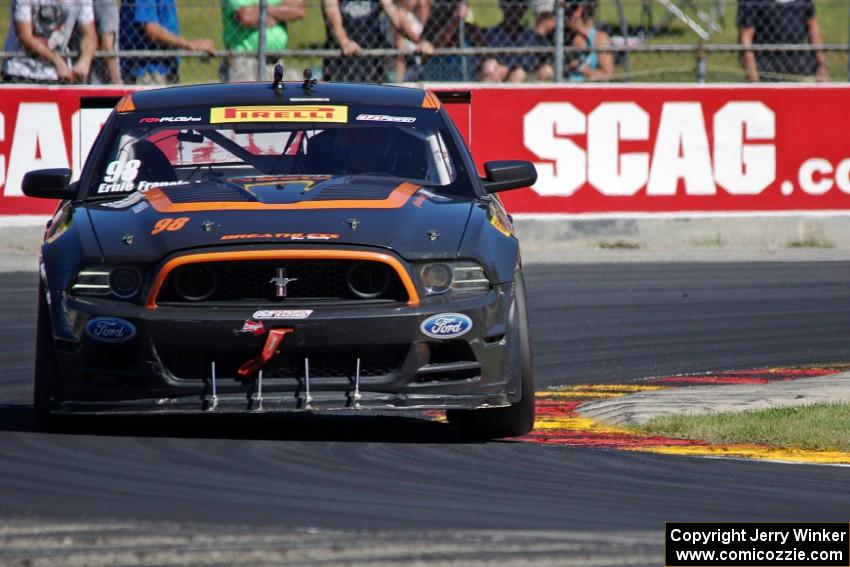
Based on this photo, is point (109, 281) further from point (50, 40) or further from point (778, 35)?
point (778, 35)

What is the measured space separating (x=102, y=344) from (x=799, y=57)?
11398mm

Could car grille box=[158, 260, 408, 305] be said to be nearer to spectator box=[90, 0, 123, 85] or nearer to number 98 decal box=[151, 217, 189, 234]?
number 98 decal box=[151, 217, 189, 234]

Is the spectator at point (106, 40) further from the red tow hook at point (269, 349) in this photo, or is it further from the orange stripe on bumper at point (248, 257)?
the red tow hook at point (269, 349)

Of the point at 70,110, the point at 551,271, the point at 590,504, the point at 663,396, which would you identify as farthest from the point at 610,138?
the point at 590,504

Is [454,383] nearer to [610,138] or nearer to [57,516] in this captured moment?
[57,516]

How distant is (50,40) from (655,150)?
5548 mm

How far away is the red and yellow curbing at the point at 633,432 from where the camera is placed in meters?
7.30

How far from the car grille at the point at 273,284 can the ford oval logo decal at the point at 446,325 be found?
14cm

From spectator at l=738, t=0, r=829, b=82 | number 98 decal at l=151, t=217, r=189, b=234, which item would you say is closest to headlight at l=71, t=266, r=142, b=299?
number 98 decal at l=151, t=217, r=189, b=234

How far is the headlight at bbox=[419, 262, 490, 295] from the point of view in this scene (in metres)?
6.89

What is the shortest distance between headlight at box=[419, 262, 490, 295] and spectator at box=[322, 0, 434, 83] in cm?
921

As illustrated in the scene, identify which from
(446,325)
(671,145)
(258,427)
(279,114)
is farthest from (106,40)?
(446,325)

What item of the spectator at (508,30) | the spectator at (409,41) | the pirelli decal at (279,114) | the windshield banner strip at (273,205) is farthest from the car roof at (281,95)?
the spectator at (508,30)

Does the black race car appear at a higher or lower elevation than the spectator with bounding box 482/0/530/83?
higher
